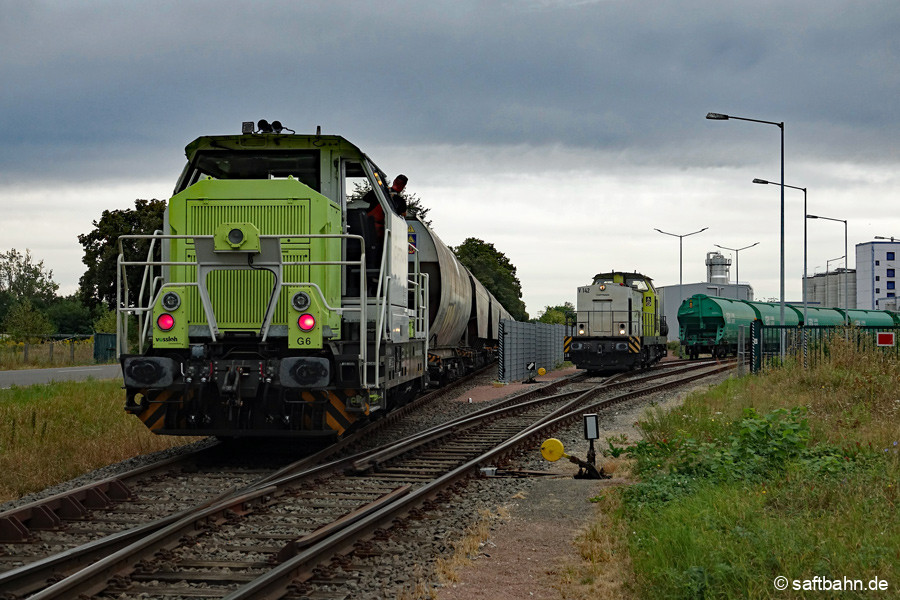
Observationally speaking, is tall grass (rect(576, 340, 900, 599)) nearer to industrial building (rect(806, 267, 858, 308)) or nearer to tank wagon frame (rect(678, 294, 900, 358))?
tank wagon frame (rect(678, 294, 900, 358))

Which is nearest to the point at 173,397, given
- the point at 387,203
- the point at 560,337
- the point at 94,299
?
the point at 387,203

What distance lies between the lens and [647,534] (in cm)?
590

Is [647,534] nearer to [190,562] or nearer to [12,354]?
[190,562]

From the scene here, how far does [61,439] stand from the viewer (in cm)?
1095

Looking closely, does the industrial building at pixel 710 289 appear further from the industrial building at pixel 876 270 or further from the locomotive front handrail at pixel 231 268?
the locomotive front handrail at pixel 231 268

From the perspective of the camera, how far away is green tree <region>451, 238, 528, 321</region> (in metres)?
56.8

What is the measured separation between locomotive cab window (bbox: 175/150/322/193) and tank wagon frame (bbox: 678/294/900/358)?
29.4m

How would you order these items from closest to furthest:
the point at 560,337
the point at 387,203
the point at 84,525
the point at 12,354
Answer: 1. the point at 84,525
2. the point at 387,203
3. the point at 12,354
4. the point at 560,337

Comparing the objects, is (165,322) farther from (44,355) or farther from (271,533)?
(44,355)

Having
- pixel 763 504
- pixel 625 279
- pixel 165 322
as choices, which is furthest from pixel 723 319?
pixel 763 504

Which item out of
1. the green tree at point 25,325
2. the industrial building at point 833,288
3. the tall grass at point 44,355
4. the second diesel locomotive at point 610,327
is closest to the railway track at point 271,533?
the second diesel locomotive at point 610,327

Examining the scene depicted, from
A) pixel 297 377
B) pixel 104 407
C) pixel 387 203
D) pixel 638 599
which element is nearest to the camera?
pixel 638 599

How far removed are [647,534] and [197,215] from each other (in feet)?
20.6

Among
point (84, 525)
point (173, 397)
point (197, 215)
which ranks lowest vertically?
point (84, 525)
